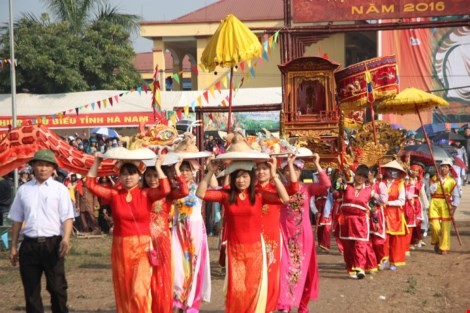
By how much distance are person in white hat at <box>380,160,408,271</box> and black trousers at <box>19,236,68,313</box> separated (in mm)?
6413

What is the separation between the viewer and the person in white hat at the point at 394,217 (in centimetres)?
1345

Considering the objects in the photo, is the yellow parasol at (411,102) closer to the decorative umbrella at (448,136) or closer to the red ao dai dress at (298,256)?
the red ao dai dress at (298,256)

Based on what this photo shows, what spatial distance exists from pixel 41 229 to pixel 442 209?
9.12 m

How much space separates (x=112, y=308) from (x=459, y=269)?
569cm

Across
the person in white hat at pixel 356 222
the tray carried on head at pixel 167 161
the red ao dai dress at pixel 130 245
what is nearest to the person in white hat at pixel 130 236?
the red ao dai dress at pixel 130 245

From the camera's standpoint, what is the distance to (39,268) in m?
8.17

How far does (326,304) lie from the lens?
10.3 meters

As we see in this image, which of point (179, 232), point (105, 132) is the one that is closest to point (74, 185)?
point (105, 132)

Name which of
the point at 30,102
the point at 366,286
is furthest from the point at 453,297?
the point at 30,102

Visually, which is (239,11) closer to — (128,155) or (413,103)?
(413,103)

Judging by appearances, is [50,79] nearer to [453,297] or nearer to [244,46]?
[244,46]

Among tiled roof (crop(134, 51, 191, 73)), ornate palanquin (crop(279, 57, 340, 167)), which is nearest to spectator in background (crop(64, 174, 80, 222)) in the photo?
ornate palanquin (crop(279, 57, 340, 167))

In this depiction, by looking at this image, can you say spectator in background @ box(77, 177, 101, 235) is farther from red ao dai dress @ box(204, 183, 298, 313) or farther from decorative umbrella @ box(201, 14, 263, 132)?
red ao dai dress @ box(204, 183, 298, 313)

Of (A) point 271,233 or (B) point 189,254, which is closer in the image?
(A) point 271,233
